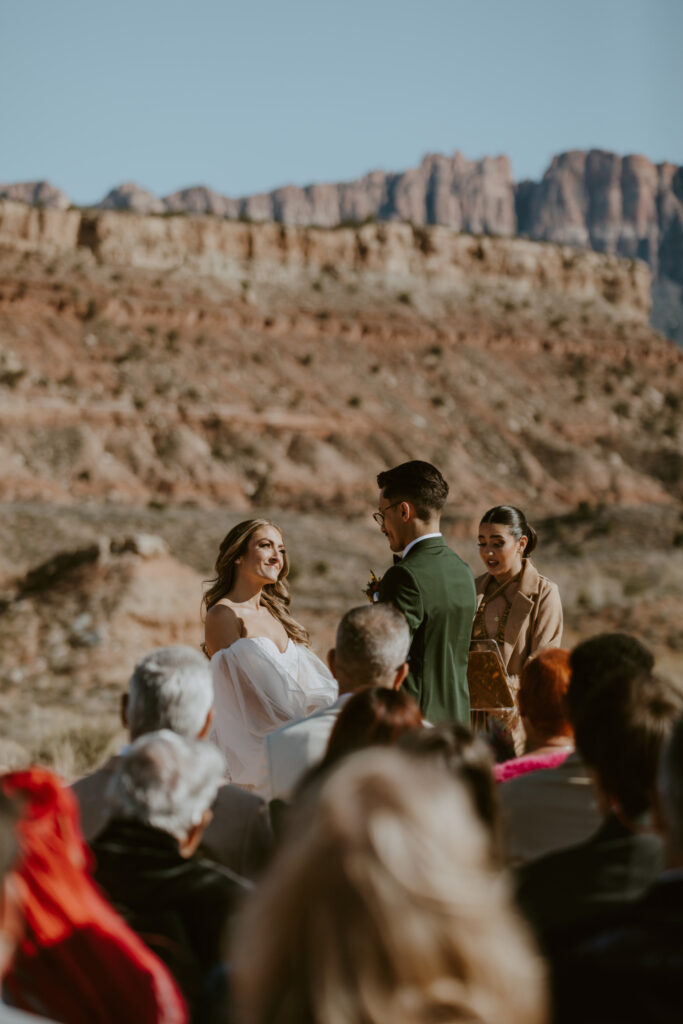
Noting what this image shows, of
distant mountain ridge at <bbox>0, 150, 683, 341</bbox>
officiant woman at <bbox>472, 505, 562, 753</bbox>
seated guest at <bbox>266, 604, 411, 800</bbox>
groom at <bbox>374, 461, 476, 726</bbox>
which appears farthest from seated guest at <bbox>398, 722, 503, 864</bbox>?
distant mountain ridge at <bbox>0, 150, 683, 341</bbox>

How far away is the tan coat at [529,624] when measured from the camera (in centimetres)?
519

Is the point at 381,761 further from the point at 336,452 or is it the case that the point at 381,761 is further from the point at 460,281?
the point at 460,281

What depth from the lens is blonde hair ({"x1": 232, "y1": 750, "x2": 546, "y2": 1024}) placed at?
157 cm

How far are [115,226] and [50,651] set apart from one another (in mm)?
35614

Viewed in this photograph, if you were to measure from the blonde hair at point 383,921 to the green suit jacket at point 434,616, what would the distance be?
2.57m

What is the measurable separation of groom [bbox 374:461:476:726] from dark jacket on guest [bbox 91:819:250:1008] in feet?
6.20

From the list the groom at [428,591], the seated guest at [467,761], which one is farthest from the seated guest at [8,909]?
the groom at [428,591]

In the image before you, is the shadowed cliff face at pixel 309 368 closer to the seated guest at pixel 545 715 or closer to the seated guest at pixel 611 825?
the seated guest at pixel 545 715

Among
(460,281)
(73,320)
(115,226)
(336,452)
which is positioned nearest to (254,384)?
(336,452)

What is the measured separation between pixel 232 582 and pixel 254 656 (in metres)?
0.61

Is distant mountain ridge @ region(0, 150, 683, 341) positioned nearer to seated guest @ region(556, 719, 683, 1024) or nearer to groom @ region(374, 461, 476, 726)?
groom @ region(374, 461, 476, 726)

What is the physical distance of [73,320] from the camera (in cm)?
4244

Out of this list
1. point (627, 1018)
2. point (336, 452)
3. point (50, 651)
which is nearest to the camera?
point (627, 1018)

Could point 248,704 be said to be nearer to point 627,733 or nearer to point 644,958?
point 627,733
